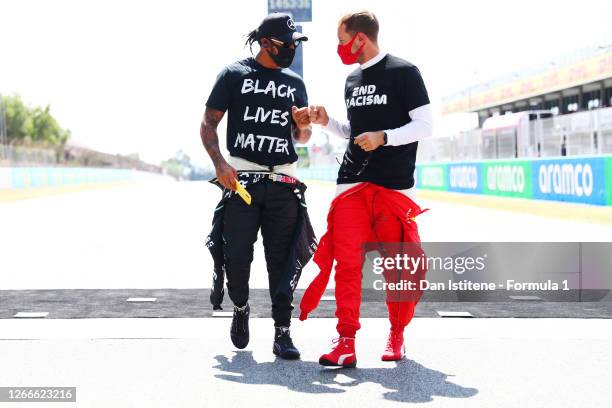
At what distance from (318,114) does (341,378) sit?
4.45 feet

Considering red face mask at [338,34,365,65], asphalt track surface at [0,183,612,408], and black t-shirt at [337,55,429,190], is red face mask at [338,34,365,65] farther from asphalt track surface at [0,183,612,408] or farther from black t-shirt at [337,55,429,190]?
asphalt track surface at [0,183,612,408]

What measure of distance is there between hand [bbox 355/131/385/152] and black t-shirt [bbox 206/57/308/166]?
54cm

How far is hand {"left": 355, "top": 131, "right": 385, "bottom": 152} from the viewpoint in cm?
478

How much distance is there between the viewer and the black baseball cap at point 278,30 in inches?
201

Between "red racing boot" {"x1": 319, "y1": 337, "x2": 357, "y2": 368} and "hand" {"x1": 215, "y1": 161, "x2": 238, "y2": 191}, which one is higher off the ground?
→ "hand" {"x1": 215, "y1": 161, "x2": 238, "y2": 191}

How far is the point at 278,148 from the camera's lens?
5.16 meters

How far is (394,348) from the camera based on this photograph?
509 centimetres

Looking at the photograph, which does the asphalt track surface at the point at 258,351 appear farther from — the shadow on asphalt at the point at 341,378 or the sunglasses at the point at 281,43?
the sunglasses at the point at 281,43

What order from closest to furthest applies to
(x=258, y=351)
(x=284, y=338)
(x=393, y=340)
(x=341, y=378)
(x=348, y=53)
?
(x=341, y=378), (x=348, y=53), (x=393, y=340), (x=284, y=338), (x=258, y=351)

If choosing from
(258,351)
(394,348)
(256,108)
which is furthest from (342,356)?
(256,108)

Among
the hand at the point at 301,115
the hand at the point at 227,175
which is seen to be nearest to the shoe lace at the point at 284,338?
the hand at the point at 227,175

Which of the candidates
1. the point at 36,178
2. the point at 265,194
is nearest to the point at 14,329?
the point at 265,194

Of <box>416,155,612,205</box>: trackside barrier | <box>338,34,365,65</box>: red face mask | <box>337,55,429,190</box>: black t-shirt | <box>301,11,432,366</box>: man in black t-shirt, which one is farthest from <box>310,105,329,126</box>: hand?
<box>416,155,612,205</box>: trackside barrier

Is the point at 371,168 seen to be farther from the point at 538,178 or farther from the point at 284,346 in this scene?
the point at 538,178
